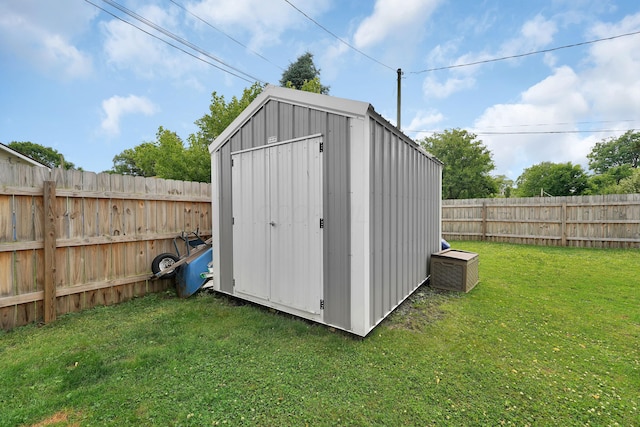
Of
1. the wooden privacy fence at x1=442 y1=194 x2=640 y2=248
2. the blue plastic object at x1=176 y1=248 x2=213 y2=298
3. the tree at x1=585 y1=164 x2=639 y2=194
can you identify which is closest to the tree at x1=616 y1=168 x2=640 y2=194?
the tree at x1=585 y1=164 x2=639 y2=194

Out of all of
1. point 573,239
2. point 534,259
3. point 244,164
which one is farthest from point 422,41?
point 573,239

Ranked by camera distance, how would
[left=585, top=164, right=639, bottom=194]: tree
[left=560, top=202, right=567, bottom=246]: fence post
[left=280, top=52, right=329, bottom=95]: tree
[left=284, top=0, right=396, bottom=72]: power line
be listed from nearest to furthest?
A: [left=284, top=0, right=396, bottom=72]: power line < [left=560, top=202, right=567, bottom=246]: fence post < [left=280, top=52, right=329, bottom=95]: tree < [left=585, top=164, right=639, bottom=194]: tree

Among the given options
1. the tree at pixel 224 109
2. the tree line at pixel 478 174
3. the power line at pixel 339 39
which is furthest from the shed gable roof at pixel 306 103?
the tree line at pixel 478 174

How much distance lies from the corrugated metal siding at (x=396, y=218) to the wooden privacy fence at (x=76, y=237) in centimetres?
333

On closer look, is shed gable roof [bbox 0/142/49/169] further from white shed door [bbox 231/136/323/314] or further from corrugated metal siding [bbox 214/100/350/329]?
corrugated metal siding [bbox 214/100/350/329]

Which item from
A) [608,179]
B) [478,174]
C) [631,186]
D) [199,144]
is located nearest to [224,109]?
[199,144]

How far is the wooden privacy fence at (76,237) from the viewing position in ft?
9.29

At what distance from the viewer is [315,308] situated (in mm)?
2871

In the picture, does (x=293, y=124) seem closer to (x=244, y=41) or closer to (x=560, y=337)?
(x=560, y=337)

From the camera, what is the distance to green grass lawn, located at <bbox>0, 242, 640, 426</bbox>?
1.64 meters

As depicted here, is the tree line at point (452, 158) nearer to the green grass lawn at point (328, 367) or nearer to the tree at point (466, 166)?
the tree at point (466, 166)

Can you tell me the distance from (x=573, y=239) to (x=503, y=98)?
5.23 metres

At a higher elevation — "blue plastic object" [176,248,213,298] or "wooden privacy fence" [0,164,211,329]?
"wooden privacy fence" [0,164,211,329]

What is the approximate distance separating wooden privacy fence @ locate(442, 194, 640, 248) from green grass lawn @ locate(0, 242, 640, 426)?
598 centimetres
